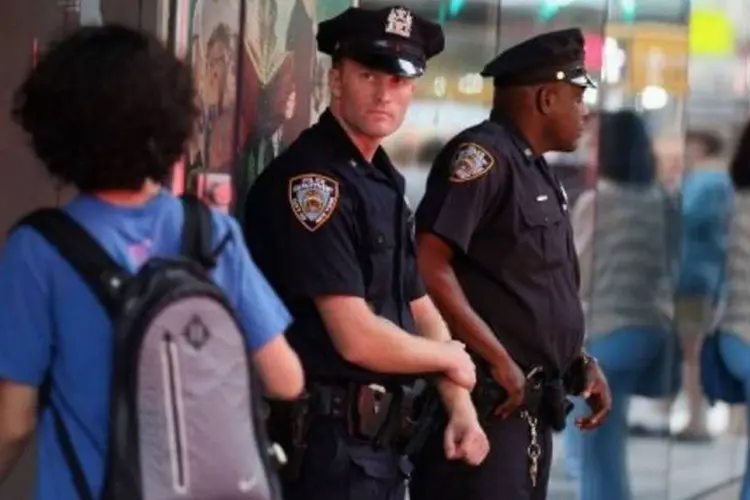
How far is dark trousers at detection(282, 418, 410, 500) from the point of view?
3943mm

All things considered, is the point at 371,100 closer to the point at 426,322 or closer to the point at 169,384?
the point at 426,322

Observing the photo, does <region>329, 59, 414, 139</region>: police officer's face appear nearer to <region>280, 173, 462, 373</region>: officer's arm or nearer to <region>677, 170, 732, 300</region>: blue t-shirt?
<region>280, 173, 462, 373</region>: officer's arm

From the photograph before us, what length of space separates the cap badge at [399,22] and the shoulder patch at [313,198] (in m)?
0.42

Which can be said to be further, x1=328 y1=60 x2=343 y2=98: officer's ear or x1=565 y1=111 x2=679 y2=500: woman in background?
x1=565 y1=111 x2=679 y2=500: woman in background

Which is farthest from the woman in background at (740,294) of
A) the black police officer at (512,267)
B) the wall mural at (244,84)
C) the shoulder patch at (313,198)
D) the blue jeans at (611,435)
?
the shoulder patch at (313,198)

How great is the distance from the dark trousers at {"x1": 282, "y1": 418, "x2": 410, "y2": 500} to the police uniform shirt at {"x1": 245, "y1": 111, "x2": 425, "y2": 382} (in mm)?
127

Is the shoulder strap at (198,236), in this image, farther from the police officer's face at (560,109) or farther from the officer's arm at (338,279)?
the police officer's face at (560,109)

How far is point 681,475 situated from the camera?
307 inches

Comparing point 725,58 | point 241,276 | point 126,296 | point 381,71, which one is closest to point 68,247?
point 126,296

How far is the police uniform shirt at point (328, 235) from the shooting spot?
153 inches

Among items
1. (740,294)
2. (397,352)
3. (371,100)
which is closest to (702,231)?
(740,294)

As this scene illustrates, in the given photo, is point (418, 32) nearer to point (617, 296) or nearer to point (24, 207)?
point (24, 207)

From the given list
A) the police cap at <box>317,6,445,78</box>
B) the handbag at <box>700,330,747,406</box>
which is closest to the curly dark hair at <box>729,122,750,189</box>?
the handbag at <box>700,330,747,406</box>

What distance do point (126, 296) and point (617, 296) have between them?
477 cm
